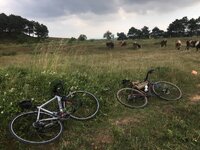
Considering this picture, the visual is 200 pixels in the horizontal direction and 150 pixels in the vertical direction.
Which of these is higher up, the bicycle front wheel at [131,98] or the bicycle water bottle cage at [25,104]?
the bicycle water bottle cage at [25,104]

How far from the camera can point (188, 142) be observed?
21.3 feet

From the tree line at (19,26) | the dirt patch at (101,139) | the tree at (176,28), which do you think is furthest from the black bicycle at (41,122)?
the tree at (176,28)

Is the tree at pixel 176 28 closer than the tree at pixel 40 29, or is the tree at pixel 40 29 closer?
the tree at pixel 40 29

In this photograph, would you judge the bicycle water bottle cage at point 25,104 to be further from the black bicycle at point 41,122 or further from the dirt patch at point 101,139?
the dirt patch at point 101,139

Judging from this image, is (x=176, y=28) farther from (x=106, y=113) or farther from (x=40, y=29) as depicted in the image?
(x=106, y=113)

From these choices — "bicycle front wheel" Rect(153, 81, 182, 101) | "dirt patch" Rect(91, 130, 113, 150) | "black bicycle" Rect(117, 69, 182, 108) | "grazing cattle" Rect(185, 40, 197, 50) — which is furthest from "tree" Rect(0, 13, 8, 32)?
"dirt patch" Rect(91, 130, 113, 150)

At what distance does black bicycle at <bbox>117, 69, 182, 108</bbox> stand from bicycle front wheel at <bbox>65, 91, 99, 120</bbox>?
3.30 ft

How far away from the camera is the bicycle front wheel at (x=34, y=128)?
6365 millimetres

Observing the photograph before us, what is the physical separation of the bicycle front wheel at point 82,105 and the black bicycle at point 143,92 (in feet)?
3.30

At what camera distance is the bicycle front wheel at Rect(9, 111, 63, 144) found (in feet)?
20.9

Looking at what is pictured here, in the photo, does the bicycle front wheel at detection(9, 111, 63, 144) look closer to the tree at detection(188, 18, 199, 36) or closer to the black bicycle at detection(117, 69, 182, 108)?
the black bicycle at detection(117, 69, 182, 108)

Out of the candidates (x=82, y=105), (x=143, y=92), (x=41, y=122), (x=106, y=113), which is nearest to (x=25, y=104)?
(x=41, y=122)

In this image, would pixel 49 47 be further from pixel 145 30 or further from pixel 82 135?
pixel 145 30

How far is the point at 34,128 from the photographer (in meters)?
6.41
